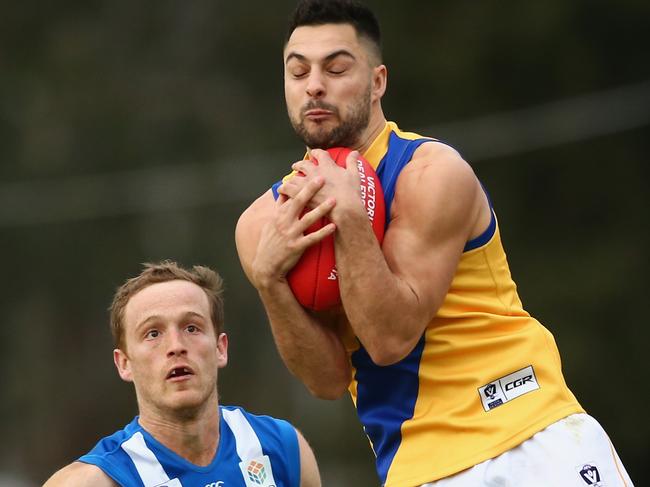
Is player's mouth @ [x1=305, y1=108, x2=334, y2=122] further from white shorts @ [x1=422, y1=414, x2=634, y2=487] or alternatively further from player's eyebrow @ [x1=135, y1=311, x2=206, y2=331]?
white shorts @ [x1=422, y1=414, x2=634, y2=487]

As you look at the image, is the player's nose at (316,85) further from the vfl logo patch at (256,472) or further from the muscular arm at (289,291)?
the vfl logo patch at (256,472)

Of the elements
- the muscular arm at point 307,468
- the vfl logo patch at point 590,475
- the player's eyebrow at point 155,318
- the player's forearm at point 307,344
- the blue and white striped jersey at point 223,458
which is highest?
the player's eyebrow at point 155,318

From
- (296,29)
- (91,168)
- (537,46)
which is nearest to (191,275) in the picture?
(296,29)

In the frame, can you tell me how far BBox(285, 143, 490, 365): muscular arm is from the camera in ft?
16.0

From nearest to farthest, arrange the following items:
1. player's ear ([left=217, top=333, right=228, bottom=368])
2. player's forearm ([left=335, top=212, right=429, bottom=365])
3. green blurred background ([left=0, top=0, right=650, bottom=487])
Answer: player's forearm ([left=335, top=212, right=429, bottom=365]) < player's ear ([left=217, top=333, right=228, bottom=368]) < green blurred background ([left=0, top=0, right=650, bottom=487])

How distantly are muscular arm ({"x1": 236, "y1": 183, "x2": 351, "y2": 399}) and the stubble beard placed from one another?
0.28 m

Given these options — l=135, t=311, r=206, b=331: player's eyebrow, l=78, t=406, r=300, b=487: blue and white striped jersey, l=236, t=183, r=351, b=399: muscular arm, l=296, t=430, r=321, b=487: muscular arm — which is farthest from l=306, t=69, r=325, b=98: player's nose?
l=296, t=430, r=321, b=487: muscular arm

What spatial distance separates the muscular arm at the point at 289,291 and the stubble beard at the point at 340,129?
28 cm

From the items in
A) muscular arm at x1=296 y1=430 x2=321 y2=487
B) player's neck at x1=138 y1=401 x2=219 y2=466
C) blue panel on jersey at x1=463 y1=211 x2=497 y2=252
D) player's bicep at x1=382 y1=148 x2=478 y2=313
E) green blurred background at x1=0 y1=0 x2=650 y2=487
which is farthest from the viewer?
green blurred background at x1=0 y1=0 x2=650 y2=487

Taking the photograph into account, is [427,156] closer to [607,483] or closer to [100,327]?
[607,483]

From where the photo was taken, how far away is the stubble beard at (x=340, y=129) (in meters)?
5.24

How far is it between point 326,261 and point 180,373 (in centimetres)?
101

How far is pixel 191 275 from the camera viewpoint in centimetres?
603

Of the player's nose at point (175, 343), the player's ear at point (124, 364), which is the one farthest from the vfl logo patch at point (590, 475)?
the player's ear at point (124, 364)
